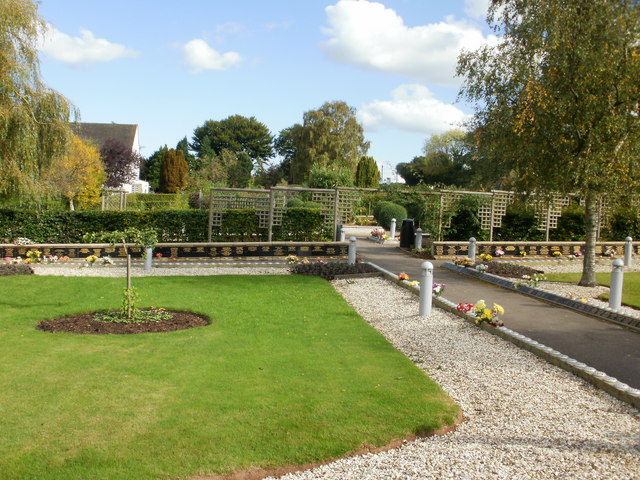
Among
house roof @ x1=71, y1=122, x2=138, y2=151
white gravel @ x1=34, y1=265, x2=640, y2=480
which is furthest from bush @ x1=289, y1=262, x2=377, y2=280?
house roof @ x1=71, y1=122, x2=138, y2=151

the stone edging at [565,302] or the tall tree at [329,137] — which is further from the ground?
the tall tree at [329,137]

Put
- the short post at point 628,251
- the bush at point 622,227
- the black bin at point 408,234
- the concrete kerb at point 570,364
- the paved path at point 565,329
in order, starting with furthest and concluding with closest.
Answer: the bush at point 622,227, the black bin at point 408,234, the short post at point 628,251, the paved path at point 565,329, the concrete kerb at point 570,364

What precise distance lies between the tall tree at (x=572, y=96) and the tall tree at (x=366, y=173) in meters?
31.7

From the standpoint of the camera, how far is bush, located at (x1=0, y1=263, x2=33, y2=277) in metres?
12.8

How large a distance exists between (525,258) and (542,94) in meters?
7.95

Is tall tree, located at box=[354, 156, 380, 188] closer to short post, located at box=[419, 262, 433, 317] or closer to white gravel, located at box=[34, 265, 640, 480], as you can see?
short post, located at box=[419, 262, 433, 317]

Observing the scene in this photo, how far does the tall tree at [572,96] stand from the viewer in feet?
38.2

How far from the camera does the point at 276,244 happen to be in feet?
57.2

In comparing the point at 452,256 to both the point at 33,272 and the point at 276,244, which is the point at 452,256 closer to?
the point at 276,244

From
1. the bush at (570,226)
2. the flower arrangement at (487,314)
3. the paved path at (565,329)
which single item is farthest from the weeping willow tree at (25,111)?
the bush at (570,226)

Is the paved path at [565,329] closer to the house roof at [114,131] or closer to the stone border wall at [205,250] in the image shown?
the stone border wall at [205,250]

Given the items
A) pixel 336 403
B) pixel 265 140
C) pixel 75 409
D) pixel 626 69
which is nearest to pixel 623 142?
pixel 626 69

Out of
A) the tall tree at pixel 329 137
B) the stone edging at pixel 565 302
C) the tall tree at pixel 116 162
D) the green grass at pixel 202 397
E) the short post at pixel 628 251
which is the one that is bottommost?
the green grass at pixel 202 397

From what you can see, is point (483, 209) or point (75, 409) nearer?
point (75, 409)
